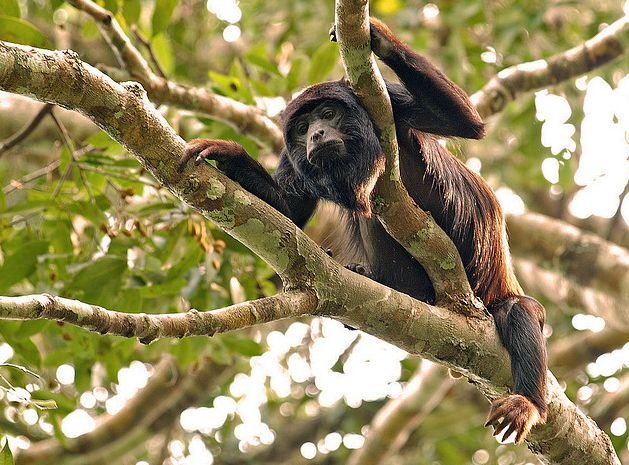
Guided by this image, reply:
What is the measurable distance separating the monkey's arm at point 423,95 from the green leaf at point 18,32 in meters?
1.75

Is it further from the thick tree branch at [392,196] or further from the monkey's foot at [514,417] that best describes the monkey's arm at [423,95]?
the monkey's foot at [514,417]

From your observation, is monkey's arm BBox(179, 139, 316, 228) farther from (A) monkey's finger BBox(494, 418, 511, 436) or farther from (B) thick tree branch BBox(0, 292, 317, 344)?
(A) monkey's finger BBox(494, 418, 511, 436)

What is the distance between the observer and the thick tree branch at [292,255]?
2955 millimetres

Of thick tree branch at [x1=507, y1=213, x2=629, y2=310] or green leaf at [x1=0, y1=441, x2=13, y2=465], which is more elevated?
thick tree branch at [x1=507, y1=213, x2=629, y2=310]

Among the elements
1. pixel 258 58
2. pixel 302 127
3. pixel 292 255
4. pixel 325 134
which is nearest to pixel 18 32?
Result: pixel 302 127

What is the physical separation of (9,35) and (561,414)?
3332 mm

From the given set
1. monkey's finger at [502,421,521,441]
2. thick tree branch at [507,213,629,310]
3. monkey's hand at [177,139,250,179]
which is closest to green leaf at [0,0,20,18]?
monkey's hand at [177,139,250,179]

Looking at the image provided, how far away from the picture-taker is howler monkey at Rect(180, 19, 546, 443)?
4.01 meters

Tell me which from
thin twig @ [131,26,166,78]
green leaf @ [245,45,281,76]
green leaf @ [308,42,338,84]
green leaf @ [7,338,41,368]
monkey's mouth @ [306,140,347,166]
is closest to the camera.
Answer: monkey's mouth @ [306,140,347,166]

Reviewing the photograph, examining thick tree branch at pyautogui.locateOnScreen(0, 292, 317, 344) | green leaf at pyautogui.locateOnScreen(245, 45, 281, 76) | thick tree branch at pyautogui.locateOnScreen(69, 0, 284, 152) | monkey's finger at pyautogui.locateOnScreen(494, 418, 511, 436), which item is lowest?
thick tree branch at pyautogui.locateOnScreen(0, 292, 317, 344)

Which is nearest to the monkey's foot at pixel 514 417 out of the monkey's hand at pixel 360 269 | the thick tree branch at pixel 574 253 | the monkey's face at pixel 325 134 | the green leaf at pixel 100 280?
the monkey's hand at pixel 360 269

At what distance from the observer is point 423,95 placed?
4.14 metres

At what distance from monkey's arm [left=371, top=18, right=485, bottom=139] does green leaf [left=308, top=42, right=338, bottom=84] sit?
3.76 feet

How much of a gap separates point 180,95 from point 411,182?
1541 millimetres
